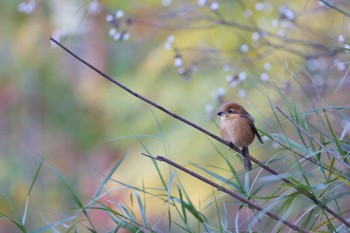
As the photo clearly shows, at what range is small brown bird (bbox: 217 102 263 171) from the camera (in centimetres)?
355

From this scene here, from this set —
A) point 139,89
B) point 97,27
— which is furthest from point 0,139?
point 139,89

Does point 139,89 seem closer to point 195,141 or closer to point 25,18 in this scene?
point 195,141

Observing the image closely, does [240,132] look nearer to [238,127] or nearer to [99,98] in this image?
[238,127]

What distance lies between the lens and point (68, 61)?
436 inches

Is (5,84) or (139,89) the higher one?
(139,89)

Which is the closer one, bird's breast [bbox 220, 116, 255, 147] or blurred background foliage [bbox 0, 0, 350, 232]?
bird's breast [bbox 220, 116, 255, 147]

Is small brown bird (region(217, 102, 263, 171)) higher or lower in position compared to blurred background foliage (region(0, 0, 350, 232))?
higher

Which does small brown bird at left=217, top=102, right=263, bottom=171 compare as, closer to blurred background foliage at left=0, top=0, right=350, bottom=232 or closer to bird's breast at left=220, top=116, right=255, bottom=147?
bird's breast at left=220, top=116, right=255, bottom=147

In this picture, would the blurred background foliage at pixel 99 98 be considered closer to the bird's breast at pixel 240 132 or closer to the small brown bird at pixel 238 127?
the small brown bird at pixel 238 127

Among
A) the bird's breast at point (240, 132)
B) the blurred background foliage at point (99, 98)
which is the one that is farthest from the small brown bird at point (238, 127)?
the blurred background foliage at point (99, 98)

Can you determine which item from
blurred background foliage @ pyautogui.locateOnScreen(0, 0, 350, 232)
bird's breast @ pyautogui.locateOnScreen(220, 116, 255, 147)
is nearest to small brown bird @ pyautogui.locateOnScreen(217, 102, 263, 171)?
bird's breast @ pyautogui.locateOnScreen(220, 116, 255, 147)

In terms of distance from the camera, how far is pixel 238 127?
11.7 feet

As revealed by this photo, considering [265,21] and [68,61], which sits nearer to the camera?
[265,21]

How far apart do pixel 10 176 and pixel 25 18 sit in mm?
2205
